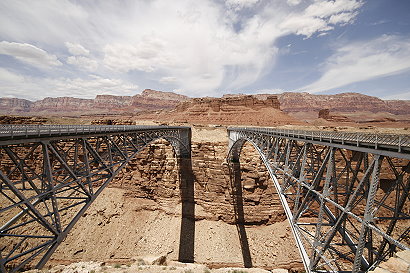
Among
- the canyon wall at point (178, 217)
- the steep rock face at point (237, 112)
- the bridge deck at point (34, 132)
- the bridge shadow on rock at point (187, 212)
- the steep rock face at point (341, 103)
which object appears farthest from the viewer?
the steep rock face at point (341, 103)

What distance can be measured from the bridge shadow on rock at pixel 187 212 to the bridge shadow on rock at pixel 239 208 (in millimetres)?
6664

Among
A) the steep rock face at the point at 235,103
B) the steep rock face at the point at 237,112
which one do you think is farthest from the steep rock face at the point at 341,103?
the steep rock face at the point at 237,112

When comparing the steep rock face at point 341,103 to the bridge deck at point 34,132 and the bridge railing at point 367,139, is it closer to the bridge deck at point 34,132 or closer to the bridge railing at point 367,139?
the bridge railing at point 367,139

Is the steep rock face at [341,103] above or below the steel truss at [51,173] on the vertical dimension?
above

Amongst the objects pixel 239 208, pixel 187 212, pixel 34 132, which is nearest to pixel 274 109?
pixel 239 208

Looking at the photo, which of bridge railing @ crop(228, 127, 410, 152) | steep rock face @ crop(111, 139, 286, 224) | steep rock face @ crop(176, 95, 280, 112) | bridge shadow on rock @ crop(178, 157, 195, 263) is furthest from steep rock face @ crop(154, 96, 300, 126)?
bridge railing @ crop(228, 127, 410, 152)

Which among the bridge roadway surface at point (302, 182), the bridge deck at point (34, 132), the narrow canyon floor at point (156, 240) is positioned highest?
the bridge deck at point (34, 132)

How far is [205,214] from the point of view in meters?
29.1

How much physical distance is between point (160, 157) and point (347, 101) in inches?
7255

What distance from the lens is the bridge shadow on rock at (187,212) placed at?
24400 millimetres

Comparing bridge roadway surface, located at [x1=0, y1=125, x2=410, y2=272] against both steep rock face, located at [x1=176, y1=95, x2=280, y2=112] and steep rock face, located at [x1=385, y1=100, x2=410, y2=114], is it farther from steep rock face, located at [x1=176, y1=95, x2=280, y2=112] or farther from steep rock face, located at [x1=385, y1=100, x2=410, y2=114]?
steep rock face, located at [x1=385, y1=100, x2=410, y2=114]

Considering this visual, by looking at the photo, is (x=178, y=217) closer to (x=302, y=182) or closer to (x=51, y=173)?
(x=302, y=182)

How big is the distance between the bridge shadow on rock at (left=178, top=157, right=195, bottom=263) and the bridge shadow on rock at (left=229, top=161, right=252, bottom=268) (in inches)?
262

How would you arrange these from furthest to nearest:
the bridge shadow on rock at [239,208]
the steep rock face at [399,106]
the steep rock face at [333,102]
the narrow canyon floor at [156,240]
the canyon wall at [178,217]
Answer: the steep rock face at [333,102], the steep rock face at [399,106], the bridge shadow on rock at [239,208], the canyon wall at [178,217], the narrow canyon floor at [156,240]
